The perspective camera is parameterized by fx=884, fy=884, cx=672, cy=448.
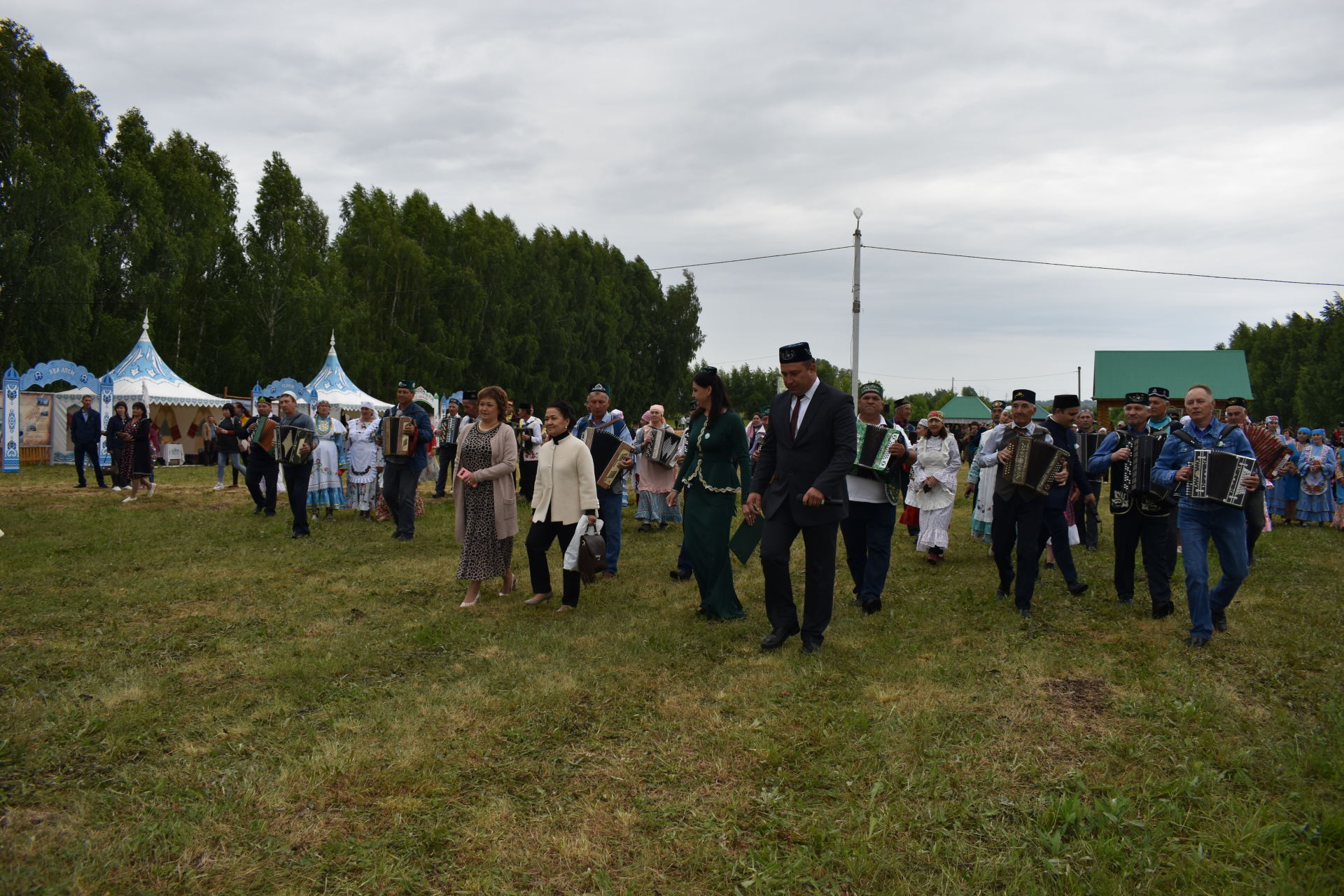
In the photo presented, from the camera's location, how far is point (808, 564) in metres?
6.38

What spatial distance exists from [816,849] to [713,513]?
4005 mm

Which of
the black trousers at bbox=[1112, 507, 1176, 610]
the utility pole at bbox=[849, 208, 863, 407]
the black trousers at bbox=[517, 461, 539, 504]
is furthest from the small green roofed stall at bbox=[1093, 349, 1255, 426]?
the black trousers at bbox=[1112, 507, 1176, 610]

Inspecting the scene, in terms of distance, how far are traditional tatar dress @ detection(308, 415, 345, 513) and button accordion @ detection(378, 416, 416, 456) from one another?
346 cm

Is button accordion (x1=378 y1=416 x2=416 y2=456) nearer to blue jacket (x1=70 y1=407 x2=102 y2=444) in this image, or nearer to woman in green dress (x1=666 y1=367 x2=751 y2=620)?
woman in green dress (x1=666 y1=367 x2=751 y2=620)

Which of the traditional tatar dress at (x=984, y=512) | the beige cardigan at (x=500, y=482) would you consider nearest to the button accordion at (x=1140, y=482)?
the traditional tatar dress at (x=984, y=512)

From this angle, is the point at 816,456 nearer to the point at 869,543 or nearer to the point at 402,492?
the point at 869,543

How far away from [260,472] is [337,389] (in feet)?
60.4

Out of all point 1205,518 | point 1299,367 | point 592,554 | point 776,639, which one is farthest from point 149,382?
point 1299,367

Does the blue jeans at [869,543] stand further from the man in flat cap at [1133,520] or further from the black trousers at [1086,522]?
the black trousers at [1086,522]

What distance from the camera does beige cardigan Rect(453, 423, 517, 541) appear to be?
314 inches

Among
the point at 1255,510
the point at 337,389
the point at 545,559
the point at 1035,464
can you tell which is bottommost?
the point at 545,559

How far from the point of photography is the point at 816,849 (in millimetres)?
3650

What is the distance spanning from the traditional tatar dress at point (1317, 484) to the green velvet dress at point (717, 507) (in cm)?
1410

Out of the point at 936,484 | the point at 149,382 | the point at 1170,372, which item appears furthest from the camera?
the point at 1170,372
